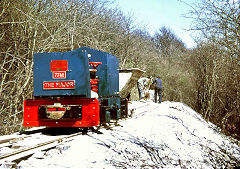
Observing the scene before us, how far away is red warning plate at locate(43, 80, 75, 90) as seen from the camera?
7.31 metres

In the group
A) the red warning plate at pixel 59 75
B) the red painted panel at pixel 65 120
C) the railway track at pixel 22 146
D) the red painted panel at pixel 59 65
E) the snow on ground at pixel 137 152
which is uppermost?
the red painted panel at pixel 59 65

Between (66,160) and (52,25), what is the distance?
8127 millimetres

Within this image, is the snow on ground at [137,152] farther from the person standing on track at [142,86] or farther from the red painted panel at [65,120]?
the person standing on track at [142,86]

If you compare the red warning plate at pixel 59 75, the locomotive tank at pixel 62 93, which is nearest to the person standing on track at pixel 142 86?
the locomotive tank at pixel 62 93

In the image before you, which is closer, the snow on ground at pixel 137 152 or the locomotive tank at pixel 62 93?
the snow on ground at pixel 137 152

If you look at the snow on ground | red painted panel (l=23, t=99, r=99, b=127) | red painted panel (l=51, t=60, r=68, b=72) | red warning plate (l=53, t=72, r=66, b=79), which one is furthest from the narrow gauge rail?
red painted panel (l=51, t=60, r=68, b=72)

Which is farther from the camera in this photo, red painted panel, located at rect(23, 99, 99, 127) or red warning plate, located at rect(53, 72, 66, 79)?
red warning plate, located at rect(53, 72, 66, 79)

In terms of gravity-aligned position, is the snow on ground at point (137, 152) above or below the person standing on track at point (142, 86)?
below

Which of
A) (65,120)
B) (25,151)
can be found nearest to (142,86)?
(65,120)

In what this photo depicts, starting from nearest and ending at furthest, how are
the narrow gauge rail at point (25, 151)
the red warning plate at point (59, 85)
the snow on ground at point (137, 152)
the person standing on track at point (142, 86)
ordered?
the narrow gauge rail at point (25, 151), the snow on ground at point (137, 152), the red warning plate at point (59, 85), the person standing on track at point (142, 86)

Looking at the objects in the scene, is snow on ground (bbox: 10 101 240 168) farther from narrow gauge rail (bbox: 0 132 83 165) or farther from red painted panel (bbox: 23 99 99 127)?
red painted panel (bbox: 23 99 99 127)

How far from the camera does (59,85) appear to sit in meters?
7.37

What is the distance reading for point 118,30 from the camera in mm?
23703

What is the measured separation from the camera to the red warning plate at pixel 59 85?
731 cm
